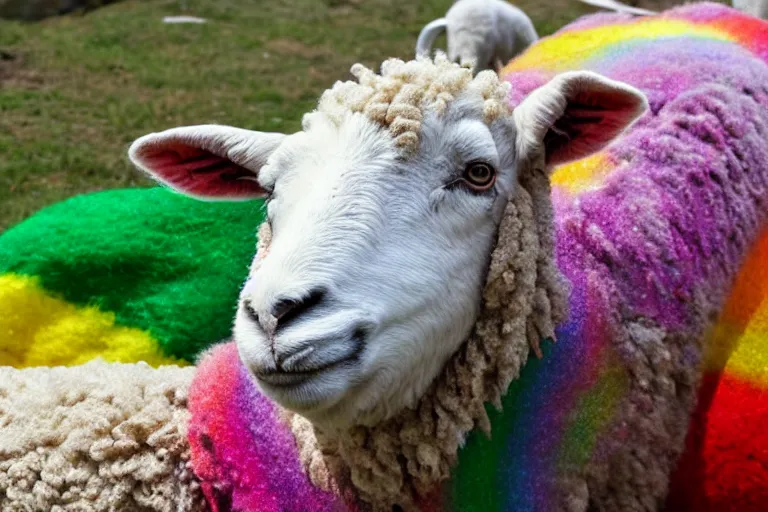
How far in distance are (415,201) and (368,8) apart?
11.0m

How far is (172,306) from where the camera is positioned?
Answer: 2.94 metres

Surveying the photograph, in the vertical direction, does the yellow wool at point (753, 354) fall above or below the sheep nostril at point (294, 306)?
below

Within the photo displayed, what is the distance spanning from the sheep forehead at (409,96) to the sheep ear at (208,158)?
0.52 ft

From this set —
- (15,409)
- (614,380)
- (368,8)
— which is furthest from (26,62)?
(614,380)

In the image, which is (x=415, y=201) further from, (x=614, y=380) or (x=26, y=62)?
(x=26, y=62)

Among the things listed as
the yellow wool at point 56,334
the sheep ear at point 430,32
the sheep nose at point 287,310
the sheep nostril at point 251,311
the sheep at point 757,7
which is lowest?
the sheep ear at point 430,32

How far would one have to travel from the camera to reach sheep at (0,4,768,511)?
66.6 inches

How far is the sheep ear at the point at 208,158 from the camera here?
2.05 m

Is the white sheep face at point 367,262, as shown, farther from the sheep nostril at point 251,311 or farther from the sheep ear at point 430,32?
the sheep ear at point 430,32

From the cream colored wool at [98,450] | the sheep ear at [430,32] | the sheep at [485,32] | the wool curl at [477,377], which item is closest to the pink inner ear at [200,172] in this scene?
the cream colored wool at [98,450]

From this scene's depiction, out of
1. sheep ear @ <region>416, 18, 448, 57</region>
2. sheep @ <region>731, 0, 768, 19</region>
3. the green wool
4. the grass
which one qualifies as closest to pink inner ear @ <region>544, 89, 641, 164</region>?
the green wool

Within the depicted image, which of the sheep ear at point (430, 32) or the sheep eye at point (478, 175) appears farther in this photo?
the sheep ear at point (430, 32)

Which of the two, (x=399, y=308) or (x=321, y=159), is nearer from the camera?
(x=399, y=308)

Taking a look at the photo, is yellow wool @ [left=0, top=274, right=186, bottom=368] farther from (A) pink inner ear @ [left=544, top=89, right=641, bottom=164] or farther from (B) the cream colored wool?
(A) pink inner ear @ [left=544, top=89, right=641, bottom=164]
